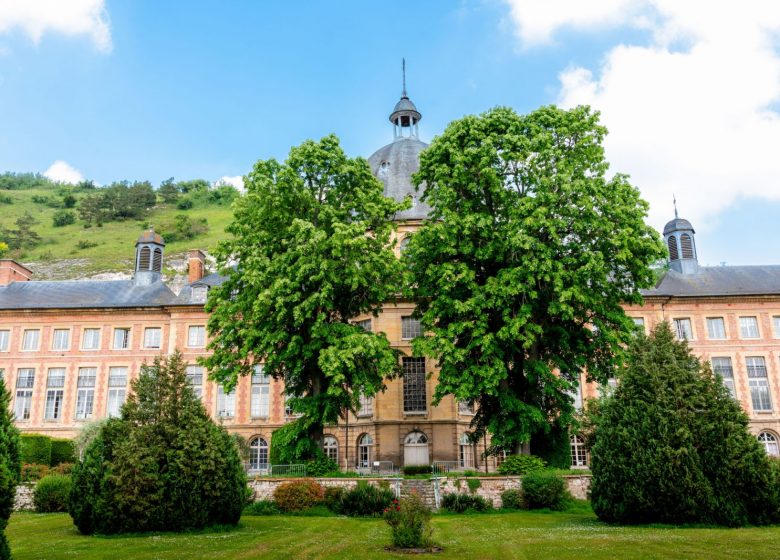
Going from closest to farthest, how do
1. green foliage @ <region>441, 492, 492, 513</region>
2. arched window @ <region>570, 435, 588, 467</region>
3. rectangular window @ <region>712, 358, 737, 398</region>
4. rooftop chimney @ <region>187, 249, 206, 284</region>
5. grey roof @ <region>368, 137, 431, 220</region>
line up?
green foliage @ <region>441, 492, 492, 513</region> < arched window @ <region>570, 435, 588, 467</region> < grey roof @ <region>368, 137, 431, 220</region> < rectangular window @ <region>712, 358, 737, 398</region> < rooftop chimney @ <region>187, 249, 206, 284</region>

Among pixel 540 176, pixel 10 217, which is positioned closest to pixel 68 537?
pixel 540 176

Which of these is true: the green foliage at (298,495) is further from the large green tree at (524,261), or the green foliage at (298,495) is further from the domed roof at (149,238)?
the domed roof at (149,238)

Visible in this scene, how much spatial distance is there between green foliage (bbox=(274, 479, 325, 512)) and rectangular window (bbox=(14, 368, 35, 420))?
23.6 metres

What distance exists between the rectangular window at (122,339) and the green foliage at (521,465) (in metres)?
25.0

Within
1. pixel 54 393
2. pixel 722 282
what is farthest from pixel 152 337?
pixel 722 282

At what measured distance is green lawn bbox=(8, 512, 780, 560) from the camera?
38.9 feet

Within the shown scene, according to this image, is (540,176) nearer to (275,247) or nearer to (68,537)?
(275,247)

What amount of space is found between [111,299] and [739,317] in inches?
1441

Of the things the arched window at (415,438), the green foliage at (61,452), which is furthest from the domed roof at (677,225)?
the green foliage at (61,452)

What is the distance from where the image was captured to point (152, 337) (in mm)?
38062

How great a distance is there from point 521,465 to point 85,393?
26729 mm

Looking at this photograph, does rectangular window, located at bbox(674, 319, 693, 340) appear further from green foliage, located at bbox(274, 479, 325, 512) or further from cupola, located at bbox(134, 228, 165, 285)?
cupola, located at bbox(134, 228, 165, 285)

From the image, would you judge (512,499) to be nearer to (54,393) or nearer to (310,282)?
(310,282)

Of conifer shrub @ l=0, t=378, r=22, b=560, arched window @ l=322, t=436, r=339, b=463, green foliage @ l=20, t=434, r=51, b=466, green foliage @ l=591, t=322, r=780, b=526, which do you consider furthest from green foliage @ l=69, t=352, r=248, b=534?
green foliage @ l=20, t=434, r=51, b=466
